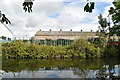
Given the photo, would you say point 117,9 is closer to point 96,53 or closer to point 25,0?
point 96,53

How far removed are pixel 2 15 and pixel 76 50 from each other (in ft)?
47.4

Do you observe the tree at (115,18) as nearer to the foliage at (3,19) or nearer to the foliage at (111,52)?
the foliage at (111,52)

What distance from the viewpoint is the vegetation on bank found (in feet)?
Answer: 50.7

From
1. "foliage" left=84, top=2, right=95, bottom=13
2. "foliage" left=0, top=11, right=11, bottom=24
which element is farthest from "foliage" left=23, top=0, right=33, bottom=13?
"foliage" left=84, top=2, right=95, bottom=13

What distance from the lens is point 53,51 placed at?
619 inches

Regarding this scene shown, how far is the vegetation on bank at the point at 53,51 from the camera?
15453 mm

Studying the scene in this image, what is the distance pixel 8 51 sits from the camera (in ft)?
50.6

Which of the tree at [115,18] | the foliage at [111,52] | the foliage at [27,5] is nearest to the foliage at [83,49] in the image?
the foliage at [111,52]

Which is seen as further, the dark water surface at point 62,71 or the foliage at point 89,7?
the dark water surface at point 62,71

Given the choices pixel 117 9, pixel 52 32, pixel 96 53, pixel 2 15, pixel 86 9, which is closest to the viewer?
pixel 86 9

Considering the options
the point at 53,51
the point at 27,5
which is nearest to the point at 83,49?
the point at 53,51

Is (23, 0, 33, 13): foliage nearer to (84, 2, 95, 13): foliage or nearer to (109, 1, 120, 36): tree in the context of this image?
(84, 2, 95, 13): foliage

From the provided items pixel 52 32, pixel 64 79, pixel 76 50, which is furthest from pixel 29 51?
pixel 52 32

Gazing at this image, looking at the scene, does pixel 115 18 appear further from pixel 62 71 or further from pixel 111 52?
pixel 62 71
